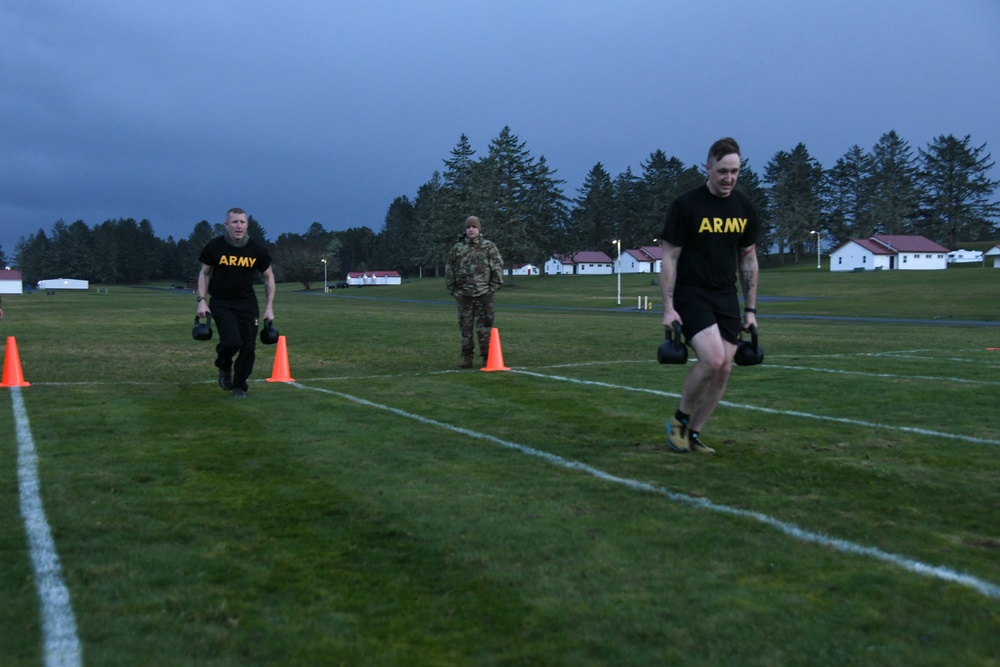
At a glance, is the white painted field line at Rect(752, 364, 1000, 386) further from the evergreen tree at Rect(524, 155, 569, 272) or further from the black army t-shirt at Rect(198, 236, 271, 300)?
the evergreen tree at Rect(524, 155, 569, 272)

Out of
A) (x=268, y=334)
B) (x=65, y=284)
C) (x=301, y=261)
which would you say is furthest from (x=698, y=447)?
(x=65, y=284)

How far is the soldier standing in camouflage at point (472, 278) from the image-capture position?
13.2 m

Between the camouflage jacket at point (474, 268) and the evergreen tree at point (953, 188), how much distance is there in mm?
127586

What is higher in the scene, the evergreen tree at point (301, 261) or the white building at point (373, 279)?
the evergreen tree at point (301, 261)

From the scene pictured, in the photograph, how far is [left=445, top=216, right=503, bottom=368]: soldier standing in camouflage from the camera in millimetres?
13156

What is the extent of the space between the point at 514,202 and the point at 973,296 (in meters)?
50.3

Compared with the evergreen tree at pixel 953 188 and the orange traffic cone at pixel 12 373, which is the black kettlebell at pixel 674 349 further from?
the evergreen tree at pixel 953 188

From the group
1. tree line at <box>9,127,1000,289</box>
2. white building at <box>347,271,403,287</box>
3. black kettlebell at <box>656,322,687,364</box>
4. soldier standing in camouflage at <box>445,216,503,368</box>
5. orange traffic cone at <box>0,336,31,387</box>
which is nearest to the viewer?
black kettlebell at <box>656,322,687,364</box>

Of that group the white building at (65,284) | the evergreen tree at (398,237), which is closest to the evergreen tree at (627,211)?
the evergreen tree at (398,237)

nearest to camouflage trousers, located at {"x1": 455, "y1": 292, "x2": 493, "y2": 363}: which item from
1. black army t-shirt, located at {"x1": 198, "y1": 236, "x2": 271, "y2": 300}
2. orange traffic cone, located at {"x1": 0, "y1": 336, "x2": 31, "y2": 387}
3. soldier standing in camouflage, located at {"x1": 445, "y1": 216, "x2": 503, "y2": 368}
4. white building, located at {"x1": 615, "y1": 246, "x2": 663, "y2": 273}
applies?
soldier standing in camouflage, located at {"x1": 445, "y1": 216, "x2": 503, "y2": 368}

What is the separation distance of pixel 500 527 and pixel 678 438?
250 cm

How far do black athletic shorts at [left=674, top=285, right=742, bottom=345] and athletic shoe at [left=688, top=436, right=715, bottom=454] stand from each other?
2.49ft

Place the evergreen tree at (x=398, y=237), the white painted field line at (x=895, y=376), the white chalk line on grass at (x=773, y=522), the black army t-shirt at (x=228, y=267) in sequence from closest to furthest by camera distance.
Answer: the white chalk line on grass at (x=773, y=522) < the black army t-shirt at (x=228, y=267) < the white painted field line at (x=895, y=376) < the evergreen tree at (x=398, y=237)

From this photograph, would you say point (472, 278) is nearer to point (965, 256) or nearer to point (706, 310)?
point (706, 310)
